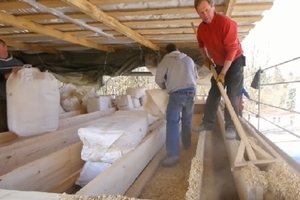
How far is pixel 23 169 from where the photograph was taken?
155 centimetres

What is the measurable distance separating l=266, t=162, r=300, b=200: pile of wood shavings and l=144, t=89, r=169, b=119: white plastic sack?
5.33 feet

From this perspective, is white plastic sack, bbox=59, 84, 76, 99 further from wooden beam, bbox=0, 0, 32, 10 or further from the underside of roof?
wooden beam, bbox=0, 0, 32, 10

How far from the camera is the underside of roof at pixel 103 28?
3.14 m

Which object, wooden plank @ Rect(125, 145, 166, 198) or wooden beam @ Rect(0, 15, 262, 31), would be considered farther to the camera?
wooden beam @ Rect(0, 15, 262, 31)

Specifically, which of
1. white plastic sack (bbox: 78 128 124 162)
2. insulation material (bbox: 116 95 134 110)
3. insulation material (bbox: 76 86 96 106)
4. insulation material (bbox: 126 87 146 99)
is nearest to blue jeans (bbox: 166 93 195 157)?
white plastic sack (bbox: 78 128 124 162)

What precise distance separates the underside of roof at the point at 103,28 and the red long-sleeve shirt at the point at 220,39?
0.81 metres

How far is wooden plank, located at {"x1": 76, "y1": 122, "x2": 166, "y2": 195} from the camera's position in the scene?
1.29 m

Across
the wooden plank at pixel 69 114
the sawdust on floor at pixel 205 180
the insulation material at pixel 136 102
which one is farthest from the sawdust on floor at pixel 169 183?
the insulation material at pixel 136 102

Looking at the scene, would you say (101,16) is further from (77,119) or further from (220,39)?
(220,39)

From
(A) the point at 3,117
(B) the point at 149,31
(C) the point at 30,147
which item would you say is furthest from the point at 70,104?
(C) the point at 30,147

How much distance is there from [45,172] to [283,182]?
57.4 inches

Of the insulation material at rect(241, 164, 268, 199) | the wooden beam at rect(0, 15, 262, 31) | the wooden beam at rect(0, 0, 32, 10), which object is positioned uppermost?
the wooden beam at rect(0, 0, 32, 10)

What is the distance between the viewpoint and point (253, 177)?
3.86 feet

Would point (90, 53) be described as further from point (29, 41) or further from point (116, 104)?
point (116, 104)
